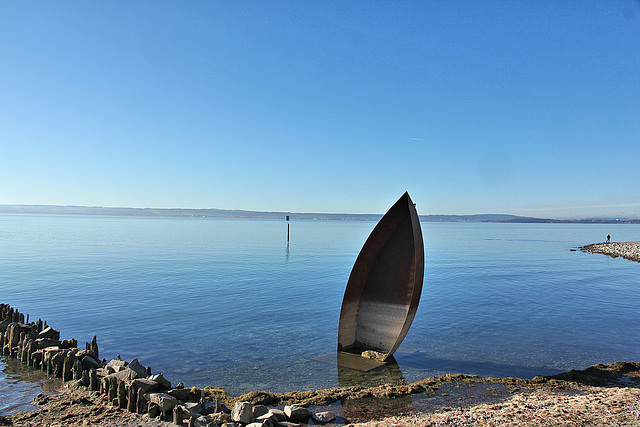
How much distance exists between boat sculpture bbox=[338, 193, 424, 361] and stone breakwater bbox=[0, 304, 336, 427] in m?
4.84

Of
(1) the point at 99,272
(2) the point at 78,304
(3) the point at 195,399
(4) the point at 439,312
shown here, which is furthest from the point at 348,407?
(1) the point at 99,272

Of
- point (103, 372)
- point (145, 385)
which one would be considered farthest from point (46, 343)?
point (145, 385)

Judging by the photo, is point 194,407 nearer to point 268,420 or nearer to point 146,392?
point 146,392

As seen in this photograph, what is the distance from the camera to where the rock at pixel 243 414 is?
8.43 metres

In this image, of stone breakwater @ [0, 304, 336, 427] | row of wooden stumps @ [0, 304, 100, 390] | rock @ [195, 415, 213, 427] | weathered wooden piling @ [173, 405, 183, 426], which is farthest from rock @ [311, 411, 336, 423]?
row of wooden stumps @ [0, 304, 100, 390]

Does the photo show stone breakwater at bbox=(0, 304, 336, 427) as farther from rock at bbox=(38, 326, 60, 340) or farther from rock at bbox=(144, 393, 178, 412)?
rock at bbox=(38, 326, 60, 340)

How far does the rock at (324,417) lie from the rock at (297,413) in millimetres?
159

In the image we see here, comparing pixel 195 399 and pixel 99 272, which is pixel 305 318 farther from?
pixel 99 272

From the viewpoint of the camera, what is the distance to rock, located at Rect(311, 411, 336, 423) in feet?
30.4

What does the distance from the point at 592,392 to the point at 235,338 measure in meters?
11.0

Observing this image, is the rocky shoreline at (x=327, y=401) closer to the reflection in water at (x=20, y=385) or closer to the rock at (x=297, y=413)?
the rock at (x=297, y=413)

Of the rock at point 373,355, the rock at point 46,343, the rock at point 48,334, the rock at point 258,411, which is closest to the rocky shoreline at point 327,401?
the rock at point 258,411

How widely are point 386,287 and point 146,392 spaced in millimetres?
7642

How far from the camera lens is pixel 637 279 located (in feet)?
112
